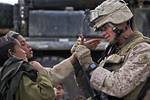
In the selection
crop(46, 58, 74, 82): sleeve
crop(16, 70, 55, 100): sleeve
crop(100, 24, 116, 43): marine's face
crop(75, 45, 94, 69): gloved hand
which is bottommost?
crop(46, 58, 74, 82): sleeve

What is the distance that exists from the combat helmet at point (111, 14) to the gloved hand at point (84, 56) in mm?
200

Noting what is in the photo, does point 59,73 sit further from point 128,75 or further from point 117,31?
point 128,75

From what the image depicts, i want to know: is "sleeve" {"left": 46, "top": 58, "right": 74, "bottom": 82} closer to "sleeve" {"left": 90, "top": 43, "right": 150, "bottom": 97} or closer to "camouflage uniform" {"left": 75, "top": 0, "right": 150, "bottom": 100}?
"camouflage uniform" {"left": 75, "top": 0, "right": 150, "bottom": 100}

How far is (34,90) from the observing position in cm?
410

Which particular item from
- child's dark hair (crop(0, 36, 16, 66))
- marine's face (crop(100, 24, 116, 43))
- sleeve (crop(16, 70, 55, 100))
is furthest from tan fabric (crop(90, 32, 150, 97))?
child's dark hair (crop(0, 36, 16, 66))

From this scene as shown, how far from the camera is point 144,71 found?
388cm

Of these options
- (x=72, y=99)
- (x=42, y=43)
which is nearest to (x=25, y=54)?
(x=72, y=99)

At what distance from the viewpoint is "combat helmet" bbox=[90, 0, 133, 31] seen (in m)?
4.09

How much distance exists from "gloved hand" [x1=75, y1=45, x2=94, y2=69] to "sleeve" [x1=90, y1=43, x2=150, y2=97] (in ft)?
0.71

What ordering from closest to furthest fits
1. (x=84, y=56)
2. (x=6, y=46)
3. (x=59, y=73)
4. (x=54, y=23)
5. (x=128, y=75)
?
(x=128, y=75), (x=84, y=56), (x=6, y=46), (x=59, y=73), (x=54, y=23)

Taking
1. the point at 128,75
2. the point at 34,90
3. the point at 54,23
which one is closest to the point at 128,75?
the point at 128,75

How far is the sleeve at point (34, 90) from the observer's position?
410 centimetres

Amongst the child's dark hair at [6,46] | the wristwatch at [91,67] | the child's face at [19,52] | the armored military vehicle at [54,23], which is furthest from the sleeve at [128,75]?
the armored military vehicle at [54,23]

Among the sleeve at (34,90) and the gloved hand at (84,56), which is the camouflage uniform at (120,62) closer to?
the gloved hand at (84,56)
